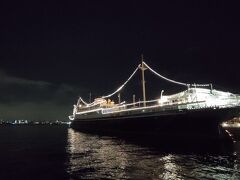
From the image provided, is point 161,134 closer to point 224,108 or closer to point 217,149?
point 224,108

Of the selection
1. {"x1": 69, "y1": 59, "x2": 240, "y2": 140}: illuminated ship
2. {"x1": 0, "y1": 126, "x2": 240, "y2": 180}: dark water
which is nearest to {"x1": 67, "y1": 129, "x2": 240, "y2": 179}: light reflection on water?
{"x1": 0, "y1": 126, "x2": 240, "y2": 180}: dark water

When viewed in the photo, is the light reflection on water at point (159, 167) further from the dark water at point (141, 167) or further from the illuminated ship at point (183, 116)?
the illuminated ship at point (183, 116)

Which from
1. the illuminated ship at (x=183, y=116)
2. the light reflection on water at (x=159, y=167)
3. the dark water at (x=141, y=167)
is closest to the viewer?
the light reflection on water at (x=159, y=167)

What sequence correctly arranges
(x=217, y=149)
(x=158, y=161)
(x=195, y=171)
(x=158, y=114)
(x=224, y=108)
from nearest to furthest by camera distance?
(x=195, y=171) → (x=158, y=161) → (x=217, y=149) → (x=224, y=108) → (x=158, y=114)

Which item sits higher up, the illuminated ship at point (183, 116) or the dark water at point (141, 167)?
the illuminated ship at point (183, 116)

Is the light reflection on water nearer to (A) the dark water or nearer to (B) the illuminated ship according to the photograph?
(A) the dark water

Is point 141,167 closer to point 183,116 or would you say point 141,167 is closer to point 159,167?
point 159,167

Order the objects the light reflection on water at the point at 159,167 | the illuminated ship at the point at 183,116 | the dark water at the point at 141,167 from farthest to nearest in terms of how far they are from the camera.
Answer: the illuminated ship at the point at 183,116 → the dark water at the point at 141,167 → the light reflection on water at the point at 159,167

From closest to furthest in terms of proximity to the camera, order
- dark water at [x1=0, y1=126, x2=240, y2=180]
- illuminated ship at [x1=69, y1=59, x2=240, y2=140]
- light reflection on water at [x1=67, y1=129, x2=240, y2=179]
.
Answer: light reflection on water at [x1=67, y1=129, x2=240, y2=179] < dark water at [x1=0, y1=126, x2=240, y2=180] < illuminated ship at [x1=69, y1=59, x2=240, y2=140]

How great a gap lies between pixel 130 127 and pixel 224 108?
25221 mm

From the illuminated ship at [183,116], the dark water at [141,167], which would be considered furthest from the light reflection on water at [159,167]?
the illuminated ship at [183,116]

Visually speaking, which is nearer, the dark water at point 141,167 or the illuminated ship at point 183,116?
the dark water at point 141,167

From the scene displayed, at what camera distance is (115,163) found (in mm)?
28734

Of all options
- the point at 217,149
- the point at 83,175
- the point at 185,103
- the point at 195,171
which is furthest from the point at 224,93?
the point at 83,175
